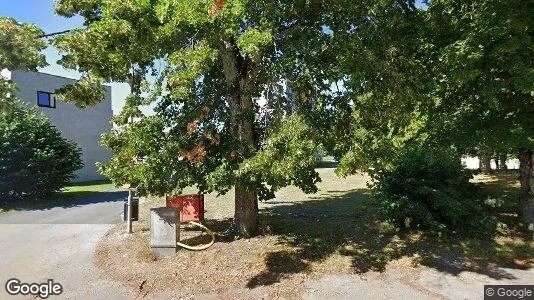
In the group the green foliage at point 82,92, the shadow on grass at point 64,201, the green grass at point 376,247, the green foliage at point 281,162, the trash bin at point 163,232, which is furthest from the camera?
the shadow on grass at point 64,201

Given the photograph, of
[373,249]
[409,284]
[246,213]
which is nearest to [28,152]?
[246,213]

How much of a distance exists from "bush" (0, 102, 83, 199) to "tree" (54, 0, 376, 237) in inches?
439

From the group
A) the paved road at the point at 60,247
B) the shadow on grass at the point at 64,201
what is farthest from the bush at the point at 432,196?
the shadow on grass at the point at 64,201

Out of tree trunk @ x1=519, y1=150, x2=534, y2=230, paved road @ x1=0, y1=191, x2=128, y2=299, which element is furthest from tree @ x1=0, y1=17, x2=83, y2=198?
tree trunk @ x1=519, y1=150, x2=534, y2=230

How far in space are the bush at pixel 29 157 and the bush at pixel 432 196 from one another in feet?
51.9

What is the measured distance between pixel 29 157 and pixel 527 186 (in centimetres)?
2012

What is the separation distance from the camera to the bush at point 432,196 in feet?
32.9

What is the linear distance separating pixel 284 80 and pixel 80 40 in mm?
4262

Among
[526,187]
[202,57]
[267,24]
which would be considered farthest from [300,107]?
[526,187]

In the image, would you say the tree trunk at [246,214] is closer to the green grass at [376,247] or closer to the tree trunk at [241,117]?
the tree trunk at [241,117]

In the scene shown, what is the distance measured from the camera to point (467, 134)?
9977mm

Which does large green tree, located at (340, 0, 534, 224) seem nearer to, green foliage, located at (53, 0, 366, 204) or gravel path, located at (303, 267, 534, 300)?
green foliage, located at (53, 0, 366, 204)

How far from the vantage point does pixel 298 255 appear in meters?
9.01

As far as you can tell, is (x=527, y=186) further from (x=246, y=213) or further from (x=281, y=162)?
(x=281, y=162)
